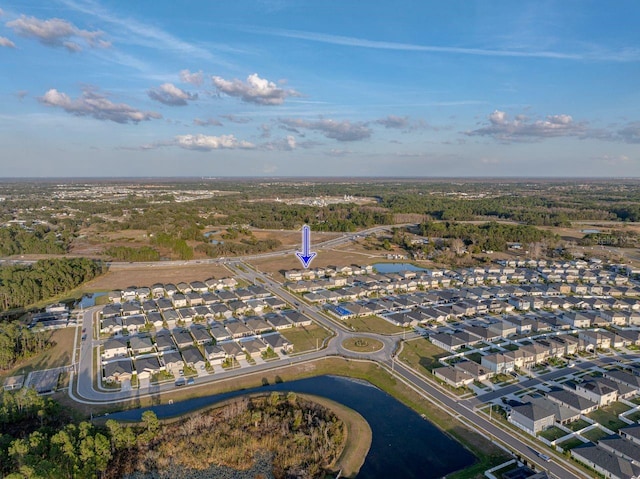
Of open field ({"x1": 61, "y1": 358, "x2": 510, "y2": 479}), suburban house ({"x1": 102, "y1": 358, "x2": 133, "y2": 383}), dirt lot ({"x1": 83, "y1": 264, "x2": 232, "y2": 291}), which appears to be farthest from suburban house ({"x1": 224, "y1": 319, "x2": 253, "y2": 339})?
dirt lot ({"x1": 83, "y1": 264, "x2": 232, "y2": 291})

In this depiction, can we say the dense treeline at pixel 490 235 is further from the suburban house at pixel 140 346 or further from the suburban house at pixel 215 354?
the suburban house at pixel 140 346

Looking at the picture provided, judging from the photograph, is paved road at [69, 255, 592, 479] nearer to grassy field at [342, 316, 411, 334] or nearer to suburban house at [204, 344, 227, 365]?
grassy field at [342, 316, 411, 334]

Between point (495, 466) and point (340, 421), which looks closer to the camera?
point (495, 466)

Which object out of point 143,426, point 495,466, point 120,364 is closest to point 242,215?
point 120,364

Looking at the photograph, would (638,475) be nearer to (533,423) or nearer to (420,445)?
(533,423)

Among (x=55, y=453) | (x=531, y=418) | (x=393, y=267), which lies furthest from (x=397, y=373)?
(x=393, y=267)

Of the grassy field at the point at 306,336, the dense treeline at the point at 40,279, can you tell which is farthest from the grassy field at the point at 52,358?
the grassy field at the point at 306,336

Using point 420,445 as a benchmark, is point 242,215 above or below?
above

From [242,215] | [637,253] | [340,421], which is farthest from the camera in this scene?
[242,215]
